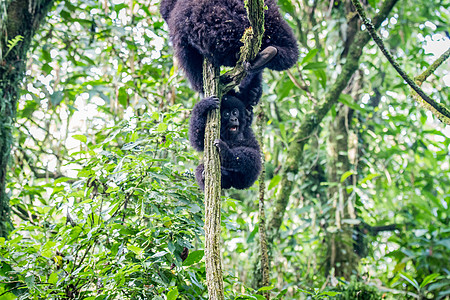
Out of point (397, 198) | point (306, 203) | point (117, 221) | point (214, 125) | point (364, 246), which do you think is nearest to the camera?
point (214, 125)

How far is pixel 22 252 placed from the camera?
10.2ft

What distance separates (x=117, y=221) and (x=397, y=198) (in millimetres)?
6580

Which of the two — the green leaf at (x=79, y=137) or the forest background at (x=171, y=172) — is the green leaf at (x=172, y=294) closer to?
the forest background at (x=171, y=172)

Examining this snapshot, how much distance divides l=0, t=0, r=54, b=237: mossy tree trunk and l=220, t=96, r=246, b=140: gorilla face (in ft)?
7.55

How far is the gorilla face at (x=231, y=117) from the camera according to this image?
3.74 meters

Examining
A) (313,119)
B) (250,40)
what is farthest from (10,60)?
(313,119)

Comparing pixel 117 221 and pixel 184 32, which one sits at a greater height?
pixel 184 32

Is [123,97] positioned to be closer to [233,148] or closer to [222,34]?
[233,148]

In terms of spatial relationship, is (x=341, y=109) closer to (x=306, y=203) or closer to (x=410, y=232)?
(x=306, y=203)

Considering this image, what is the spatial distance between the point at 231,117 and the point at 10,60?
8.97ft

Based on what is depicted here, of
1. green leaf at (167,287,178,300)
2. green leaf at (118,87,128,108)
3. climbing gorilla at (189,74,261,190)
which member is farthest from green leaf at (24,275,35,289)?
green leaf at (118,87,128,108)

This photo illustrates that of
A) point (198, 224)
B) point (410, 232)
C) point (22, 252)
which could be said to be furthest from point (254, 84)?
point (410, 232)

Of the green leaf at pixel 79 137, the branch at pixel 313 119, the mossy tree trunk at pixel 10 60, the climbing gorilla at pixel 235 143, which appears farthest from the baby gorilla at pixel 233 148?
the mossy tree trunk at pixel 10 60

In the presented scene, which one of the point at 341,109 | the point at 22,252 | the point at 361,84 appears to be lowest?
the point at 22,252
